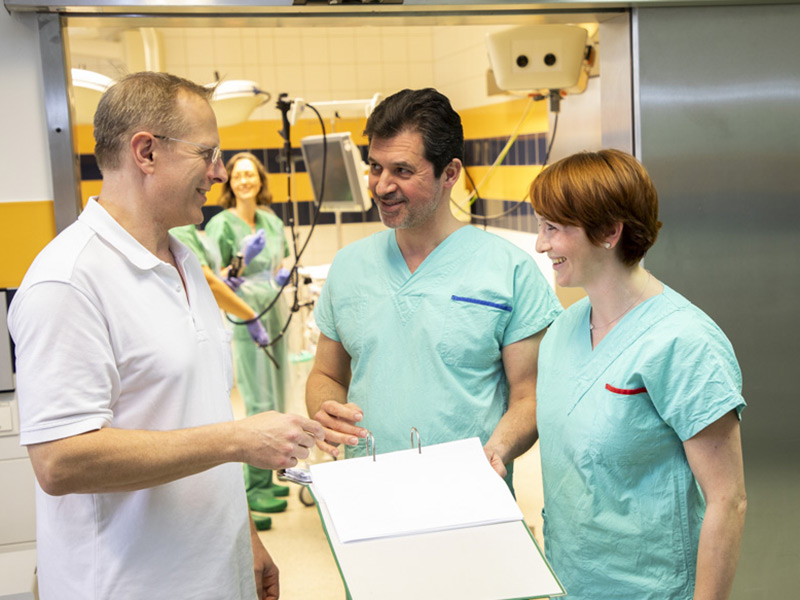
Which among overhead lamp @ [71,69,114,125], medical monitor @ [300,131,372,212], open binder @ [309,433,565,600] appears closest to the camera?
open binder @ [309,433,565,600]

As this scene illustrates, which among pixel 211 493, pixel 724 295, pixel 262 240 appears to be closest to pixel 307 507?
pixel 262 240

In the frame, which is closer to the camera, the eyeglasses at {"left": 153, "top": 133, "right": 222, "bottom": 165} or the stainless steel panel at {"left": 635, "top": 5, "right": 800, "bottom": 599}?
the eyeglasses at {"left": 153, "top": 133, "right": 222, "bottom": 165}

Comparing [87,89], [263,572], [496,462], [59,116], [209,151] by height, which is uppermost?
[87,89]

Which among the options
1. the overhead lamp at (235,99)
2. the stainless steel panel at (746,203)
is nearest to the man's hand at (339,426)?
the stainless steel panel at (746,203)

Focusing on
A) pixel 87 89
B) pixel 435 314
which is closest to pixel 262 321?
pixel 87 89

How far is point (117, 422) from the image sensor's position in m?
1.20

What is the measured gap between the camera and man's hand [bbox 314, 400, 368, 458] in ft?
4.77

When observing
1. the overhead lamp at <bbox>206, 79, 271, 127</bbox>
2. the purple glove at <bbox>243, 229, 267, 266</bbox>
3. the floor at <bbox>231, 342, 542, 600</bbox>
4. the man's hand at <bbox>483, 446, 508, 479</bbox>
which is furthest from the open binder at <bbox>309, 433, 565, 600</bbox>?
the purple glove at <bbox>243, 229, 267, 266</bbox>

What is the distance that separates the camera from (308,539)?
340cm

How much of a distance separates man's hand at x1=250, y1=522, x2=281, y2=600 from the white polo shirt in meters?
0.16

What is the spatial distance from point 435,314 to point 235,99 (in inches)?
79.7

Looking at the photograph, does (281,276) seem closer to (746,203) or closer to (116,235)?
(746,203)

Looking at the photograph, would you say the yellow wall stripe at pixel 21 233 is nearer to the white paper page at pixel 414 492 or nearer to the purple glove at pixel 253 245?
the white paper page at pixel 414 492

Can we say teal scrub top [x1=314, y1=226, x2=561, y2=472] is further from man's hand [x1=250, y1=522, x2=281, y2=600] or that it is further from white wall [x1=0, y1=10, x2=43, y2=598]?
white wall [x1=0, y1=10, x2=43, y2=598]
